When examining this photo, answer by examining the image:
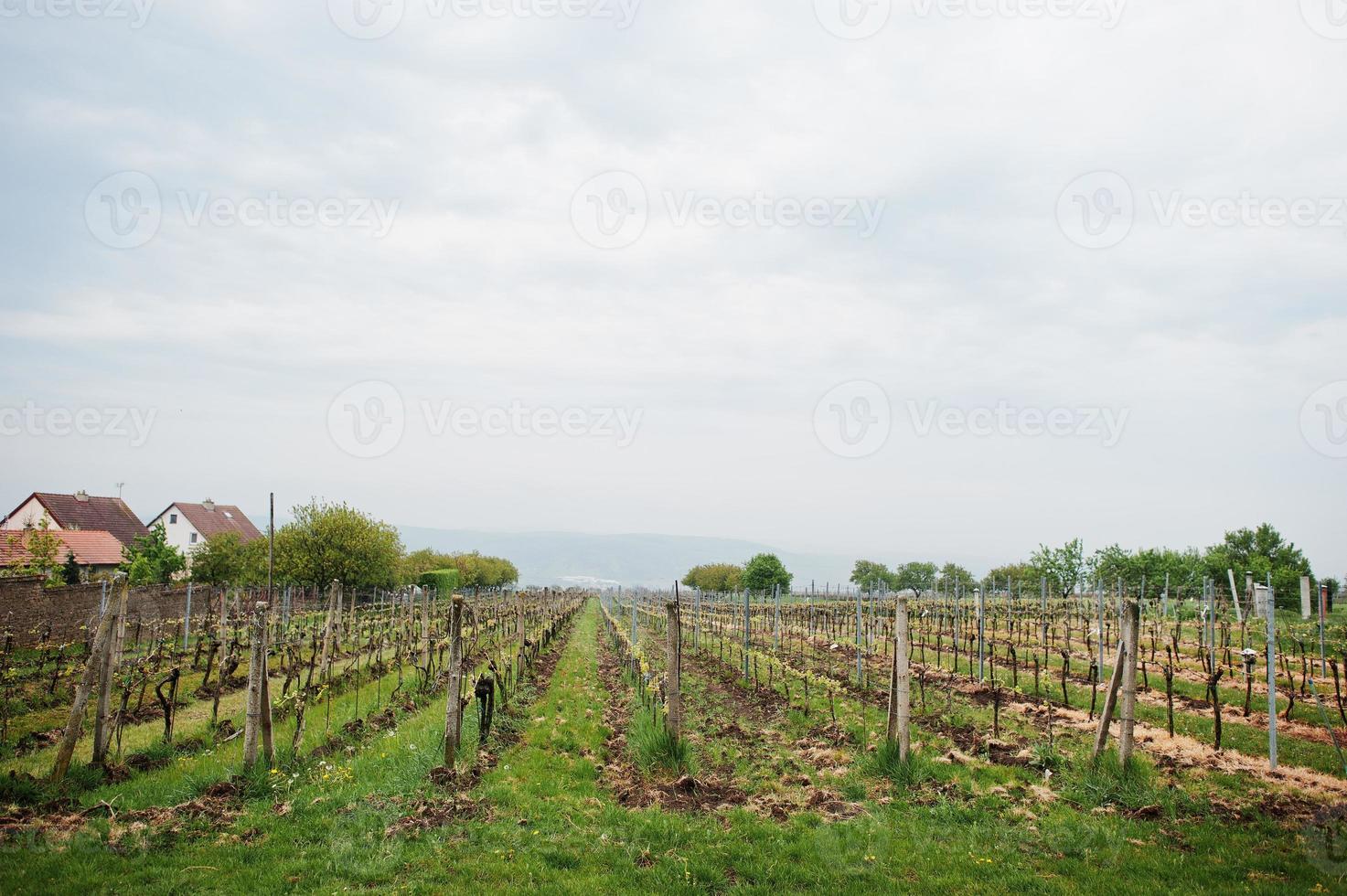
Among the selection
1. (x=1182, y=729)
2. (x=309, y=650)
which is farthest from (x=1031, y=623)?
(x=309, y=650)

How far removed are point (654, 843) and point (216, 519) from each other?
86.3 m

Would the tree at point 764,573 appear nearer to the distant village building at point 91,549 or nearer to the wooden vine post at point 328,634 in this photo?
the distant village building at point 91,549

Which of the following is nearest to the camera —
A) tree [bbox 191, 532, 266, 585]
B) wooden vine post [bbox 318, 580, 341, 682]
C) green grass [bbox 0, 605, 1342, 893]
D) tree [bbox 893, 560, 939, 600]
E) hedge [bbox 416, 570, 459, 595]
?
green grass [bbox 0, 605, 1342, 893]

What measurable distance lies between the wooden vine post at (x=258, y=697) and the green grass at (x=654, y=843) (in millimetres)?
382

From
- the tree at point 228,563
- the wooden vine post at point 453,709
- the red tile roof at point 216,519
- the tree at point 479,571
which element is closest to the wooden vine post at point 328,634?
the wooden vine post at point 453,709

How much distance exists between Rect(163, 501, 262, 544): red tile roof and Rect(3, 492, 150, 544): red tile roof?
11.8 m

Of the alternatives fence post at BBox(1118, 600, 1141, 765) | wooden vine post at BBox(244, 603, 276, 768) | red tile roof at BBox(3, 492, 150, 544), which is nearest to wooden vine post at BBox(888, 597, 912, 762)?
fence post at BBox(1118, 600, 1141, 765)

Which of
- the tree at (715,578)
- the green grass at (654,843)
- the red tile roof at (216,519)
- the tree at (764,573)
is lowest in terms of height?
the tree at (715,578)

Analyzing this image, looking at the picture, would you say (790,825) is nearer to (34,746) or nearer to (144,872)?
(144,872)

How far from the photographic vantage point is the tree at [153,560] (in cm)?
4056

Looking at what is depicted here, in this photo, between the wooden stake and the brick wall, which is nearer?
the wooden stake

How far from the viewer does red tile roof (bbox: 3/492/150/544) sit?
54.2 m

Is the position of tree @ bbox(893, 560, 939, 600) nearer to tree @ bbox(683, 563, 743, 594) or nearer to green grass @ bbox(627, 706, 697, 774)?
tree @ bbox(683, 563, 743, 594)

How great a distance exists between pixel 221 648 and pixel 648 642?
54.0ft
